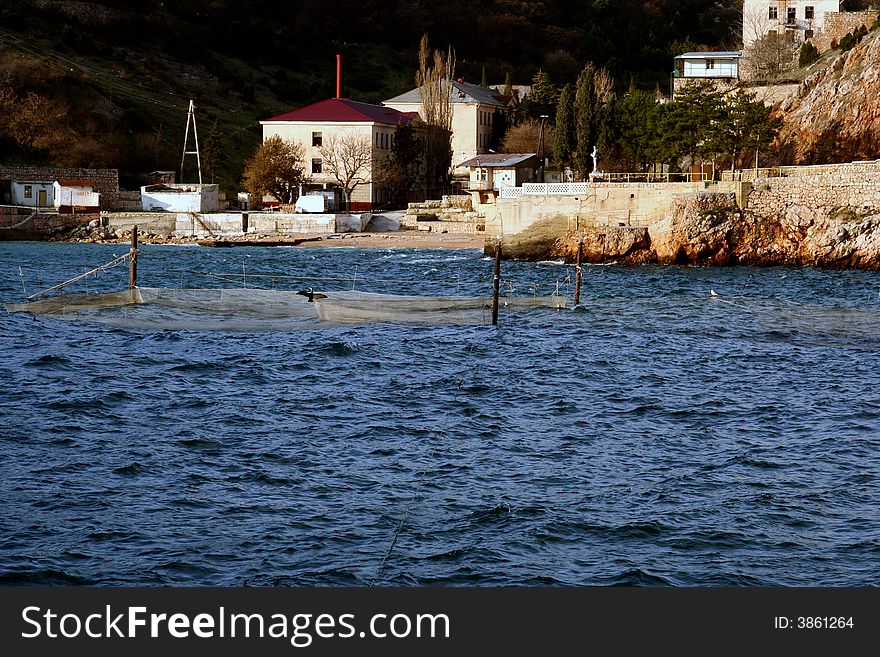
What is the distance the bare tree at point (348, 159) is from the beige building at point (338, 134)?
0.06 metres

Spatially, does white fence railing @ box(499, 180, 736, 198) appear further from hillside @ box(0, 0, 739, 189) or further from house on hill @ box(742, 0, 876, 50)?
hillside @ box(0, 0, 739, 189)

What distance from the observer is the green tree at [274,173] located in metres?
70.9

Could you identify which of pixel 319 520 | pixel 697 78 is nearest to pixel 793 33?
pixel 697 78

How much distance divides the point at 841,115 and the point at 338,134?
29.9 metres

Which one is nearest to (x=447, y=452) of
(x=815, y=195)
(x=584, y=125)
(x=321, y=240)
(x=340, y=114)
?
(x=815, y=195)

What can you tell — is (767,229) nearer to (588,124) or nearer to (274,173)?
(588,124)

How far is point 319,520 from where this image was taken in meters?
14.8

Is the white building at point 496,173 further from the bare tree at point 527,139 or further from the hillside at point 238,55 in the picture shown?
the hillside at point 238,55

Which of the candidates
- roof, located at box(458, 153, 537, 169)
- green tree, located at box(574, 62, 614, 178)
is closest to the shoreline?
roof, located at box(458, 153, 537, 169)

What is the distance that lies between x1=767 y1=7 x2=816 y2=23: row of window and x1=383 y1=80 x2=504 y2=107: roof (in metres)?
19.8

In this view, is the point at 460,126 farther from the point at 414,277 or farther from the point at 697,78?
the point at 414,277

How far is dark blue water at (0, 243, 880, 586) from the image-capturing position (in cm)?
1355

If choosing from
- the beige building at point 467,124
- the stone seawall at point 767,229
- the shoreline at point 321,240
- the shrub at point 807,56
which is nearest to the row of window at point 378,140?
the beige building at point 467,124

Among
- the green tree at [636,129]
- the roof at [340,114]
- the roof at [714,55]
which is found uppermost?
the roof at [714,55]
